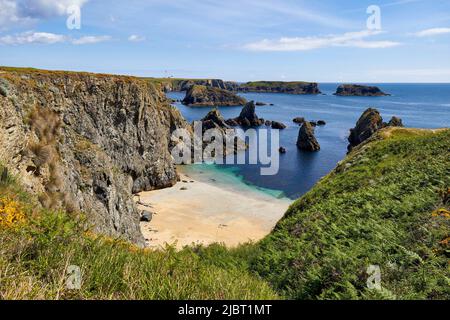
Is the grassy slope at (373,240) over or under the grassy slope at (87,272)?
under

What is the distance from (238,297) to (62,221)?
192 inches

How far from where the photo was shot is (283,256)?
14320 mm

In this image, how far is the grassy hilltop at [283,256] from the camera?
717 cm

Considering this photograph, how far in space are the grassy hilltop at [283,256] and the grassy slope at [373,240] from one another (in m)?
0.04

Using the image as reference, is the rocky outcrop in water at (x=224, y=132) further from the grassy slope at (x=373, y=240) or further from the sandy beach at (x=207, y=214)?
the grassy slope at (x=373, y=240)

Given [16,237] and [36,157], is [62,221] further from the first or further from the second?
[36,157]

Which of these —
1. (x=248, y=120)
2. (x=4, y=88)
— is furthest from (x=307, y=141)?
(x=4, y=88)

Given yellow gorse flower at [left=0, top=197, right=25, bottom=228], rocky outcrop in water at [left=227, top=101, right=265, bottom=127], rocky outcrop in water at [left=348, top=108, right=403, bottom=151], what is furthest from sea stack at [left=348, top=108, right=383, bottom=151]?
yellow gorse flower at [left=0, top=197, right=25, bottom=228]

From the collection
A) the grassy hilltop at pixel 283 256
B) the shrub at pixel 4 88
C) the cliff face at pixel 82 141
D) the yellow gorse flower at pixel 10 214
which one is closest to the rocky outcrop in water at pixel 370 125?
the cliff face at pixel 82 141

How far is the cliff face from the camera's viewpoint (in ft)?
77.5

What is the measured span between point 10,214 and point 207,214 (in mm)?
37957

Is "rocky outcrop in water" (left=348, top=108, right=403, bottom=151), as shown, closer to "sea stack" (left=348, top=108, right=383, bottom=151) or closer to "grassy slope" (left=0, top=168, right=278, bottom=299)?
"sea stack" (left=348, top=108, right=383, bottom=151)

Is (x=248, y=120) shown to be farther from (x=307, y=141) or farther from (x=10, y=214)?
(x=10, y=214)
